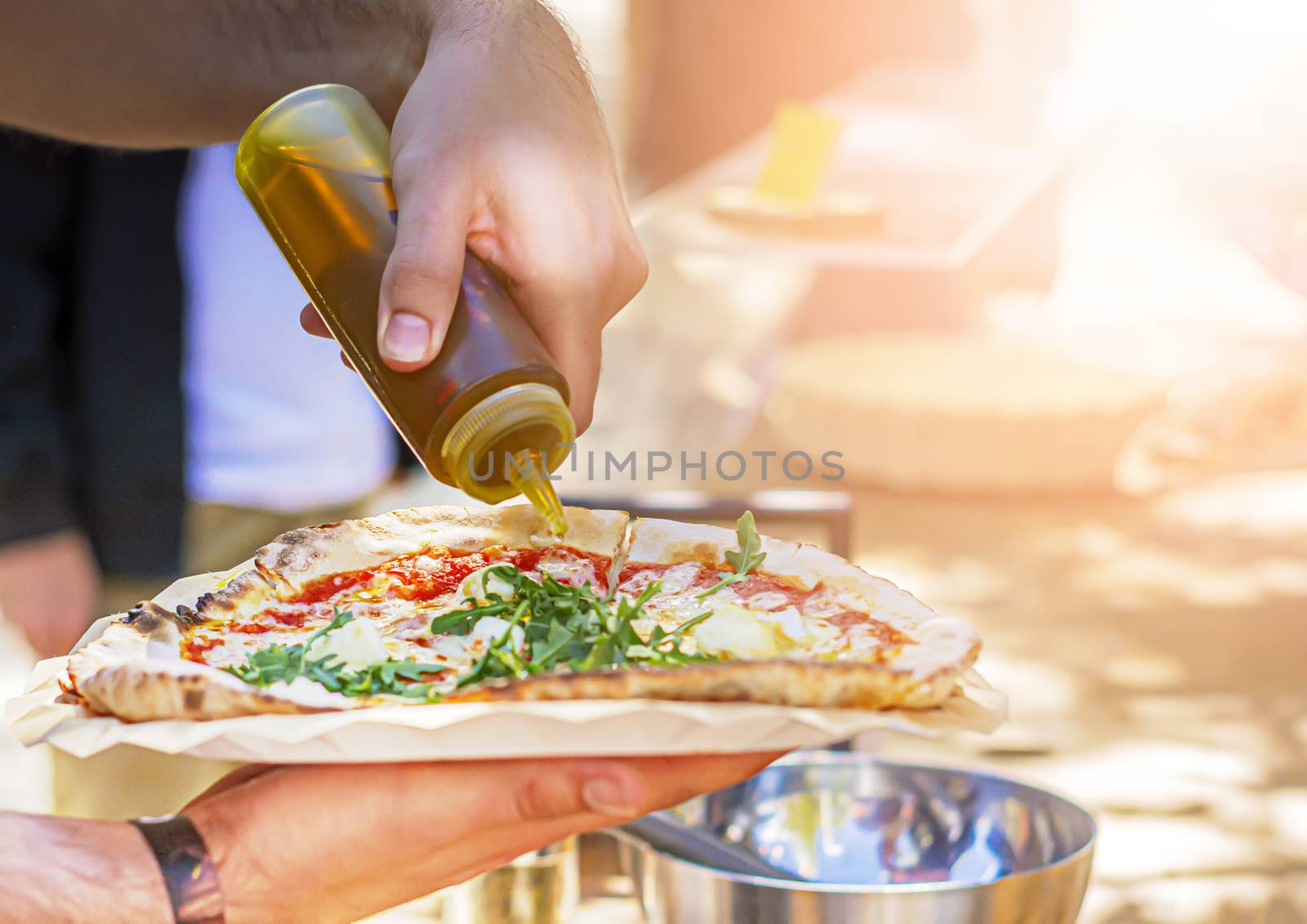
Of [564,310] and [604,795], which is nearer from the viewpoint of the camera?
[604,795]

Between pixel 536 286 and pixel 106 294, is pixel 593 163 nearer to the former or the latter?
pixel 536 286

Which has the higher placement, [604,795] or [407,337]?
[407,337]

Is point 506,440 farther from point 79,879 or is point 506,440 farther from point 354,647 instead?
point 79,879

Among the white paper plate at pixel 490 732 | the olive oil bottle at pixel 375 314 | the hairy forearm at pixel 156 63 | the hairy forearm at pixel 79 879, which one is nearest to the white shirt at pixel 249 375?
the hairy forearm at pixel 156 63

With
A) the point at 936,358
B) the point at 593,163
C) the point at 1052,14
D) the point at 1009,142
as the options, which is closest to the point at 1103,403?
the point at 936,358

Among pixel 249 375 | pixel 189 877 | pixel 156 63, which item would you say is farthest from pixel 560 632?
pixel 249 375

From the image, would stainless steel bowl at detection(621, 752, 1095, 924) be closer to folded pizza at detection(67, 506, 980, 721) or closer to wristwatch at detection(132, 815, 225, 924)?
folded pizza at detection(67, 506, 980, 721)

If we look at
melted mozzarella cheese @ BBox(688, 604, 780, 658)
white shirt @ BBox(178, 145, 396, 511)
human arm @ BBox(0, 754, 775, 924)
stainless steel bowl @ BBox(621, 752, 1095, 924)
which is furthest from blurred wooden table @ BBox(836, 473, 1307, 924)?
white shirt @ BBox(178, 145, 396, 511)
